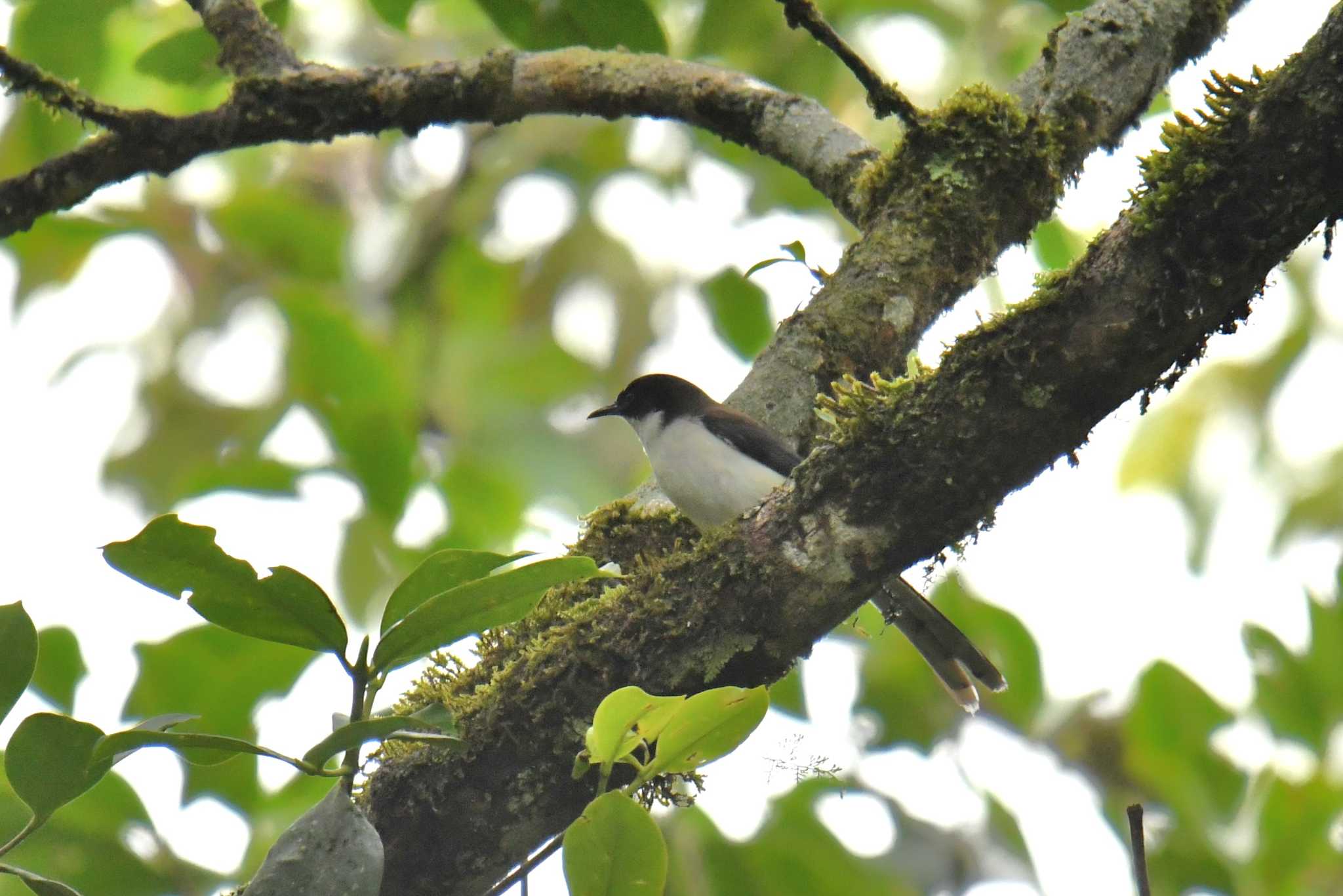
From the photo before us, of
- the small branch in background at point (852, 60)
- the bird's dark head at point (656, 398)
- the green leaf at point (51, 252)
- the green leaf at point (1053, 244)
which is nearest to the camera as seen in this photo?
the small branch in background at point (852, 60)

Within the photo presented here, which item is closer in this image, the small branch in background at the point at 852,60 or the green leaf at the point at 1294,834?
the small branch in background at the point at 852,60

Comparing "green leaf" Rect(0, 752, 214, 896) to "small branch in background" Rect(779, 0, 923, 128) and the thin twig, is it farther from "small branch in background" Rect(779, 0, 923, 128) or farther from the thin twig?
"small branch in background" Rect(779, 0, 923, 128)

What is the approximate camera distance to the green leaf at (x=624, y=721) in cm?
169

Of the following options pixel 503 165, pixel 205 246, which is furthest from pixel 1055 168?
pixel 205 246

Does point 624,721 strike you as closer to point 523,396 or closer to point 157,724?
point 157,724

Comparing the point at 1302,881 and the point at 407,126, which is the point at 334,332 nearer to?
the point at 407,126

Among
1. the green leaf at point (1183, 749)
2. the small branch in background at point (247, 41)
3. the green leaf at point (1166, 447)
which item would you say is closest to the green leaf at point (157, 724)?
the small branch in background at point (247, 41)

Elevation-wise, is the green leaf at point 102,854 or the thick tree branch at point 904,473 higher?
the green leaf at point 102,854

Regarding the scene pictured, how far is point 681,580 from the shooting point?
2342 millimetres

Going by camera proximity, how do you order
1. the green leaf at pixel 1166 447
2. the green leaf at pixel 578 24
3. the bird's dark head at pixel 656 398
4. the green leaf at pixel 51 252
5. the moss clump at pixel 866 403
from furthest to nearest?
the green leaf at pixel 1166 447 → the green leaf at pixel 51 252 → the bird's dark head at pixel 656 398 → the green leaf at pixel 578 24 → the moss clump at pixel 866 403

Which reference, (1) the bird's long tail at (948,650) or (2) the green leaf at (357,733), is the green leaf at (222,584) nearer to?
(2) the green leaf at (357,733)

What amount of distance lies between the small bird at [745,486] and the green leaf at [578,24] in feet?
3.85

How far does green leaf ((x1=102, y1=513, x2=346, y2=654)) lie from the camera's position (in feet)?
5.40

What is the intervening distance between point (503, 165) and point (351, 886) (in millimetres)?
6346
